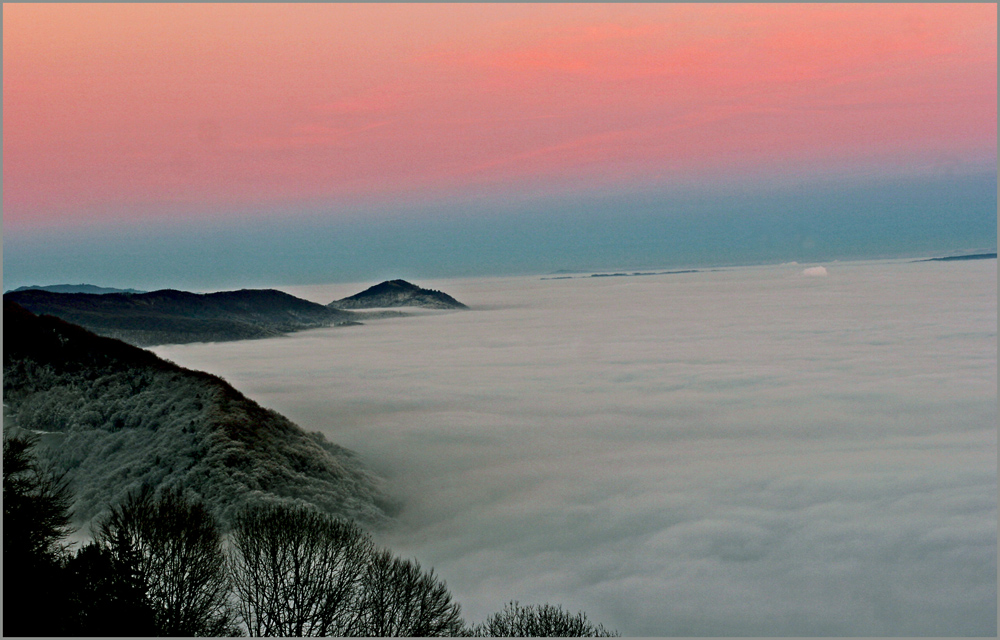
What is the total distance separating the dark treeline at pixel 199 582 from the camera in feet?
86.4

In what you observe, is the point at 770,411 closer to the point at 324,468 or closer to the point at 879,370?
the point at 879,370

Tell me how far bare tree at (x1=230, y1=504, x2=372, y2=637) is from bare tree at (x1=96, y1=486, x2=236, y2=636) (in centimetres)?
111

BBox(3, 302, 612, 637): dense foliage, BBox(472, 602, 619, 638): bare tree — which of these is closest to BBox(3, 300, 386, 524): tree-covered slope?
BBox(3, 302, 612, 637): dense foliage

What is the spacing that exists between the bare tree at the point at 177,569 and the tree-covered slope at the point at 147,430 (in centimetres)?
1562

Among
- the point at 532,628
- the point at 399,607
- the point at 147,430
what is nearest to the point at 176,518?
the point at 399,607

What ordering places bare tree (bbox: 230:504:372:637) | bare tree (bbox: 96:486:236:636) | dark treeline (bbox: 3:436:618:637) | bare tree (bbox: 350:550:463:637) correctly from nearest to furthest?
dark treeline (bbox: 3:436:618:637), bare tree (bbox: 96:486:236:636), bare tree (bbox: 230:504:372:637), bare tree (bbox: 350:550:463:637)

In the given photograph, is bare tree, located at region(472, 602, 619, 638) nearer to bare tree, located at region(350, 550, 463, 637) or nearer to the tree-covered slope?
bare tree, located at region(350, 550, 463, 637)

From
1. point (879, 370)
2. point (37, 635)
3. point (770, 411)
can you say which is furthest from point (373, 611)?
point (879, 370)

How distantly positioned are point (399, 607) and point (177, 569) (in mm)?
10424

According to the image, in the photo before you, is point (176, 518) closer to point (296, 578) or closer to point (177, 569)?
point (177, 569)

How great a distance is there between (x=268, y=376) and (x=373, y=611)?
146534 millimetres

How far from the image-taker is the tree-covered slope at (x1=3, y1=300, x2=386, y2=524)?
52406 millimetres

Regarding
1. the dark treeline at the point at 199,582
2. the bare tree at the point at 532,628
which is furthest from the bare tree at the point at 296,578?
the bare tree at the point at 532,628

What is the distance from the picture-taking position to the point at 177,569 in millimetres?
31641
